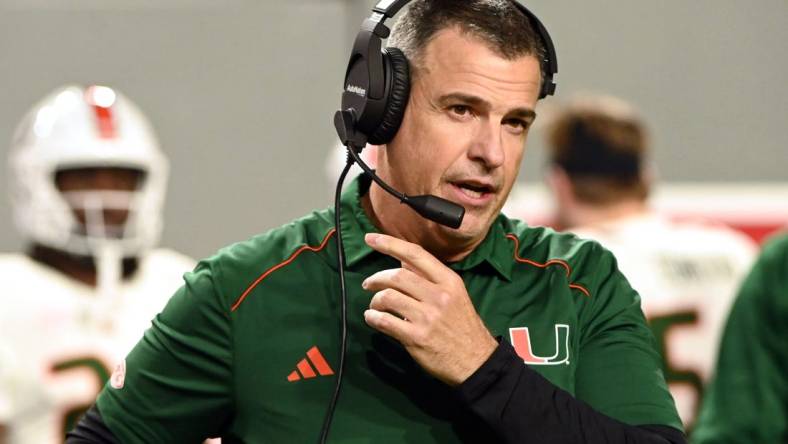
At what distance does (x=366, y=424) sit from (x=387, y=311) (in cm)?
18

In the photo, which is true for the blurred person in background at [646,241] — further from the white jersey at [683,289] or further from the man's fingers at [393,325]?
the man's fingers at [393,325]

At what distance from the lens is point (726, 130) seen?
16.3 ft

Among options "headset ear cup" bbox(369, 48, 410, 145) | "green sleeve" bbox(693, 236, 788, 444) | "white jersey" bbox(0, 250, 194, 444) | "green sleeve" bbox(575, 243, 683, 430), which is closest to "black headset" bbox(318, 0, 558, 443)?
"headset ear cup" bbox(369, 48, 410, 145)

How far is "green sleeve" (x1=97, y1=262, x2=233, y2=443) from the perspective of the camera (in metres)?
1.59

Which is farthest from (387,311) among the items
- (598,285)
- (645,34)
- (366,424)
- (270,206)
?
(645,34)

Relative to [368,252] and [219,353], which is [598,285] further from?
[219,353]

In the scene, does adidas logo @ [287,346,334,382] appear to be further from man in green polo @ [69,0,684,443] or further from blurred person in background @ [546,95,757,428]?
blurred person in background @ [546,95,757,428]

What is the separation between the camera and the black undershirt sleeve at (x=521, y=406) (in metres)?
1.40

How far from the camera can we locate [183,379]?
160 centimetres

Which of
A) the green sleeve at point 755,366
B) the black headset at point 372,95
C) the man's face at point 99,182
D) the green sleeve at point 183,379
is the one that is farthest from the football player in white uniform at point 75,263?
the black headset at point 372,95

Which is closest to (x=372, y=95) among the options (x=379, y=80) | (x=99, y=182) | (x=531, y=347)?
(x=379, y=80)

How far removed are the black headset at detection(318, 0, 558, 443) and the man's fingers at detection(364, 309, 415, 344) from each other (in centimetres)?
15

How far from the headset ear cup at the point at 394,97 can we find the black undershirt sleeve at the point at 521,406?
1.04 feet

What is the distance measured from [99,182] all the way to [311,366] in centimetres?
207
